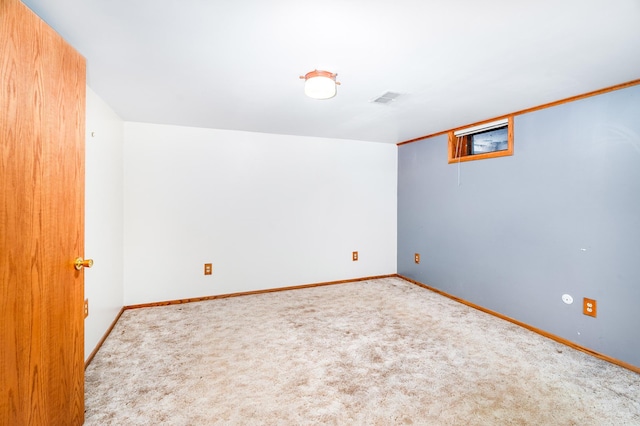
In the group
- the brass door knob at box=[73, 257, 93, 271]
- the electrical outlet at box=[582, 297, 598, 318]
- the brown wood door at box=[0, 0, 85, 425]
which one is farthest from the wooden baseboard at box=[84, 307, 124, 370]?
the electrical outlet at box=[582, 297, 598, 318]

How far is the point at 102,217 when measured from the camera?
2.47 m

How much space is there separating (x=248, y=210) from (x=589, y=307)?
3.33 m

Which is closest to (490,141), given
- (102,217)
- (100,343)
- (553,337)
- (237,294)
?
(553,337)

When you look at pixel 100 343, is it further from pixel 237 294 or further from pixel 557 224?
pixel 557 224

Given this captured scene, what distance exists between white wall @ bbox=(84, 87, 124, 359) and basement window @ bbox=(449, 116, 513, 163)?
3500 mm

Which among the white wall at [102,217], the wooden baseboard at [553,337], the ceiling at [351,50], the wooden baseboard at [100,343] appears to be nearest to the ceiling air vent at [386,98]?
the ceiling at [351,50]

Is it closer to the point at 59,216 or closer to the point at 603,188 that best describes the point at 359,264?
the point at 603,188

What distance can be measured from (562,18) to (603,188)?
4.95ft

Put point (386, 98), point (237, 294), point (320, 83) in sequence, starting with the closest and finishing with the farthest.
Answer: point (320, 83) → point (386, 98) → point (237, 294)

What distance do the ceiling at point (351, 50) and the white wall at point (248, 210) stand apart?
0.76 m

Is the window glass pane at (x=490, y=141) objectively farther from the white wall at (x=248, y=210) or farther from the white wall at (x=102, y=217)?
the white wall at (x=102, y=217)

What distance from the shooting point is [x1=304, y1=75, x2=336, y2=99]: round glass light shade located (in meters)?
1.90

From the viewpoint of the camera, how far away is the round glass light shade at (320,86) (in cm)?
190

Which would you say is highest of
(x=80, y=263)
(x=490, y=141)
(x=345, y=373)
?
(x=490, y=141)
